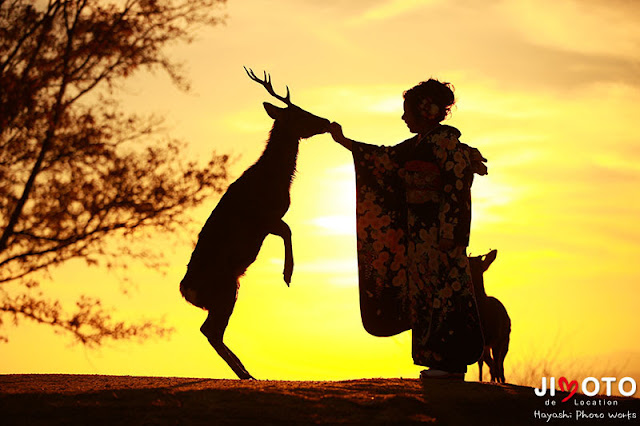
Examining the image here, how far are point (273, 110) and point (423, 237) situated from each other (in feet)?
8.69

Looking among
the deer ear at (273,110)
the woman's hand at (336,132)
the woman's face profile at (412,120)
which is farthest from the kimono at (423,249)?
the deer ear at (273,110)

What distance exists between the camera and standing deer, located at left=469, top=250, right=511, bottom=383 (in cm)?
1255

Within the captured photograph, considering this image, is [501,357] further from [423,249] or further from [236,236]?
[236,236]

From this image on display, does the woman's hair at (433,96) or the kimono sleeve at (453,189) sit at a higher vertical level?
the woman's hair at (433,96)

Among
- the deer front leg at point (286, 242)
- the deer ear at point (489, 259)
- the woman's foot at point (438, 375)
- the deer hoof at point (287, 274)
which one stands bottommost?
the woman's foot at point (438, 375)

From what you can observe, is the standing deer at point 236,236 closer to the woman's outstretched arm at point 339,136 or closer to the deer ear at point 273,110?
the deer ear at point 273,110

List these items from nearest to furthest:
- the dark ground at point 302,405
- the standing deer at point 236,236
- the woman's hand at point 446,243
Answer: the dark ground at point 302,405
the woman's hand at point 446,243
the standing deer at point 236,236

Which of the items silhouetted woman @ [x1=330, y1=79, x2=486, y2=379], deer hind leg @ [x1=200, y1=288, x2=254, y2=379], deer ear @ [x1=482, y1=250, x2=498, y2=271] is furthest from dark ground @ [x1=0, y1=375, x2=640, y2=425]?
Result: deer ear @ [x1=482, y1=250, x2=498, y2=271]

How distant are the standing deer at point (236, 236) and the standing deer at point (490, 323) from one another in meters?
3.18

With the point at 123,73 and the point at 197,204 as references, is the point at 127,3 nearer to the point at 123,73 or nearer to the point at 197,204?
the point at 123,73

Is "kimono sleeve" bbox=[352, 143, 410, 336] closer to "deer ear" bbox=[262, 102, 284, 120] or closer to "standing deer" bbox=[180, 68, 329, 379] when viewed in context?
"standing deer" bbox=[180, 68, 329, 379]

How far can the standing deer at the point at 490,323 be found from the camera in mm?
12555

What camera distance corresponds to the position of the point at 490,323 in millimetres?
12695

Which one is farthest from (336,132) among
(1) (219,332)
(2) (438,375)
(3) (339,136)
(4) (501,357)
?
(4) (501,357)
